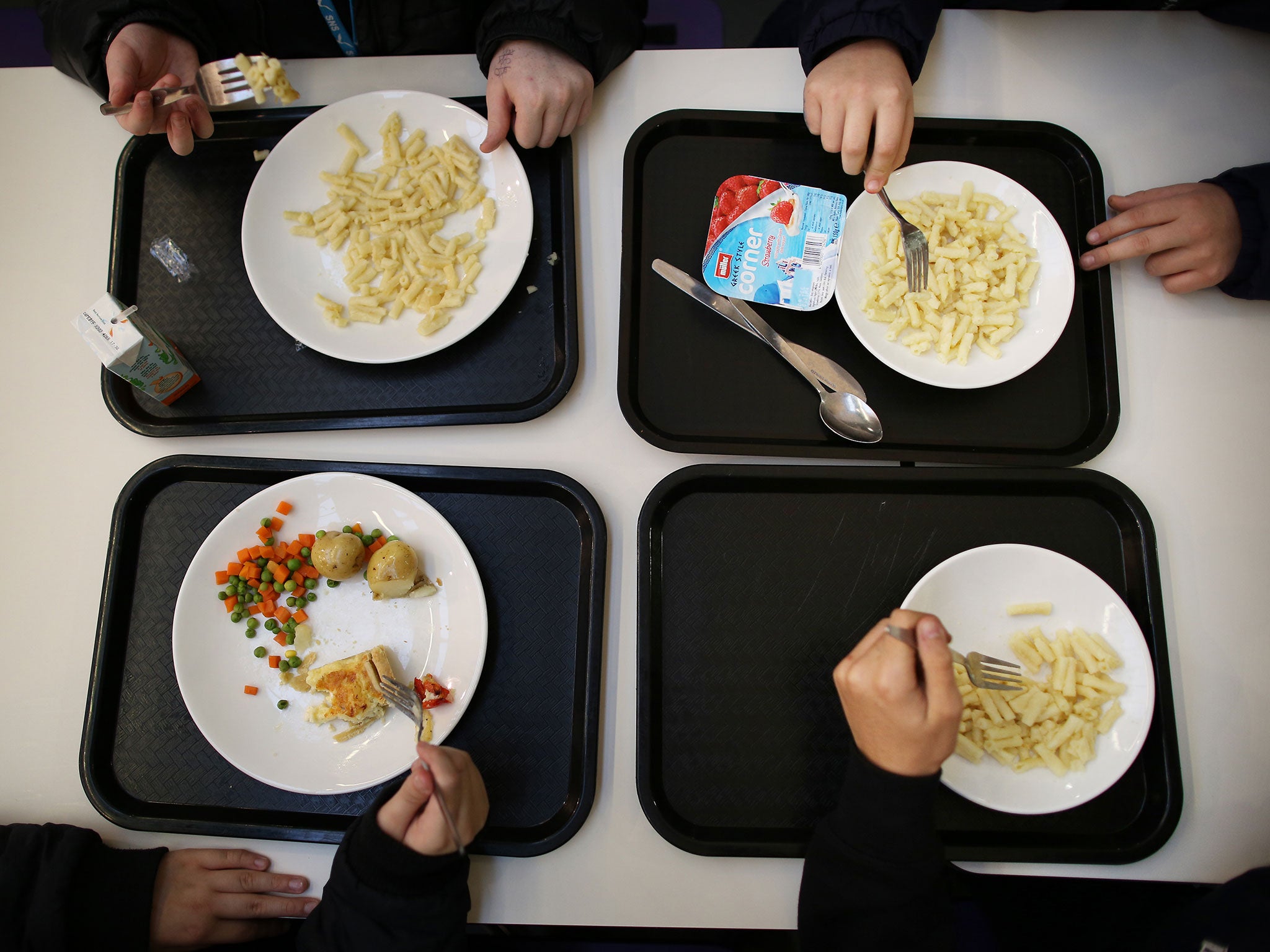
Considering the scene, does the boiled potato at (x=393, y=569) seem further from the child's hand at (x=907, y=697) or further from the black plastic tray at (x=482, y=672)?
the child's hand at (x=907, y=697)

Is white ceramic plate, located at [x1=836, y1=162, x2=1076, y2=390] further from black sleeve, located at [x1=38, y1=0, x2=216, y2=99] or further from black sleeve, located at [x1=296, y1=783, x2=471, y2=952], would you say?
black sleeve, located at [x1=38, y1=0, x2=216, y2=99]

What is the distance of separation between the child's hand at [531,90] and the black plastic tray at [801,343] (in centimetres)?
14

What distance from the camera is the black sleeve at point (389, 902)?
0.94 metres

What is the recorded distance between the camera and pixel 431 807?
3.18 ft

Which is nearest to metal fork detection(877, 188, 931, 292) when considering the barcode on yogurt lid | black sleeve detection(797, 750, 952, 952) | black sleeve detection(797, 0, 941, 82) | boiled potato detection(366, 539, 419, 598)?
the barcode on yogurt lid

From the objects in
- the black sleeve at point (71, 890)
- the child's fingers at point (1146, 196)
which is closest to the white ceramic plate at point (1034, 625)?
the child's fingers at point (1146, 196)

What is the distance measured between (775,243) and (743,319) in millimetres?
131

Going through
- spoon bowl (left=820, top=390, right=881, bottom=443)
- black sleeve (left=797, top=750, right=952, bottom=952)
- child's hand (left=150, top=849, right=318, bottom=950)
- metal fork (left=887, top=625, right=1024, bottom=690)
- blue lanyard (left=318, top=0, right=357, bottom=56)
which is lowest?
child's hand (left=150, top=849, right=318, bottom=950)

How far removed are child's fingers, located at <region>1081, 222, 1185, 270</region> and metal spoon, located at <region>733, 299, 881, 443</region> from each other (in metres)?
0.47

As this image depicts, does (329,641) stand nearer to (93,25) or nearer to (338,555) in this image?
(338,555)

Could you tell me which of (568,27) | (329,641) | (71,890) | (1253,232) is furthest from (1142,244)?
(71,890)

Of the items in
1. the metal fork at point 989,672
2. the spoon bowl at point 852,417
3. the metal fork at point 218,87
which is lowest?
the metal fork at point 989,672

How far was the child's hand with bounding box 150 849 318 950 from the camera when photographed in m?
1.04

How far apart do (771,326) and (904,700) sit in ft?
2.05
